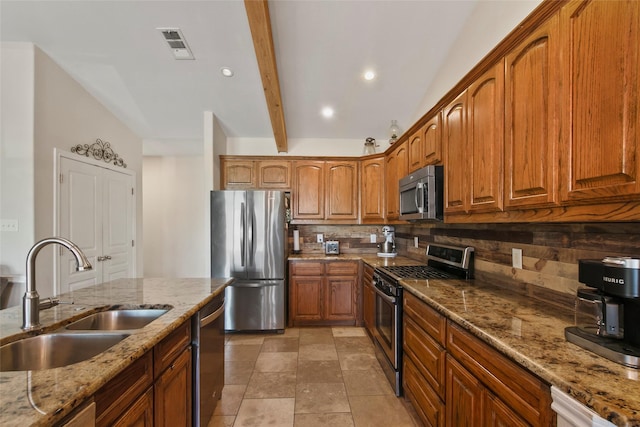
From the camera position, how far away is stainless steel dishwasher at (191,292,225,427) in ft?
5.34

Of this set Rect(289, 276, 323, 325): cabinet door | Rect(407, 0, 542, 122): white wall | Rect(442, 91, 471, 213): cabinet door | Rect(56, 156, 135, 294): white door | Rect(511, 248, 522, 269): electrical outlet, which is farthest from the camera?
Rect(289, 276, 323, 325): cabinet door

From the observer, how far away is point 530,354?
3.11 ft

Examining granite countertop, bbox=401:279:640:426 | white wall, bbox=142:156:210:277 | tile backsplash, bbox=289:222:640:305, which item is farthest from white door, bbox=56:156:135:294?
tile backsplash, bbox=289:222:640:305

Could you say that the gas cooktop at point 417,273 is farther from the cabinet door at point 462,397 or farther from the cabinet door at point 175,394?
the cabinet door at point 175,394

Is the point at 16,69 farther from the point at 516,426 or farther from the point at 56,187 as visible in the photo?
the point at 516,426

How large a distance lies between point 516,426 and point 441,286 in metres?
1.02

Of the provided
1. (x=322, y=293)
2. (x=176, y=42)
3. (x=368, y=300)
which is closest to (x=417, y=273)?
(x=368, y=300)

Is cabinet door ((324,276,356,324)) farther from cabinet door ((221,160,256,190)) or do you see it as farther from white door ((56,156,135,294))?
white door ((56,156,135,294))

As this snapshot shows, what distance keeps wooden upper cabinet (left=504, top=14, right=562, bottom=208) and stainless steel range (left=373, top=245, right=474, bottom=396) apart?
35.4 inches

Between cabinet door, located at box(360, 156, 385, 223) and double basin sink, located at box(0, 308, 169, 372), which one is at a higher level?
cabinet door, located at box(360, 156, 385, 223)

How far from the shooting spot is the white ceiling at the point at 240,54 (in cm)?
238

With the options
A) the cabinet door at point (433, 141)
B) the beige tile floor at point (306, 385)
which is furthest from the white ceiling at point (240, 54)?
the beige tile floor at point (306, 385)

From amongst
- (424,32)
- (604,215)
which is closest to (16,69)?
(424,32)

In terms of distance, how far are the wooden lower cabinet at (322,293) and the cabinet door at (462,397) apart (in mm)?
2238
